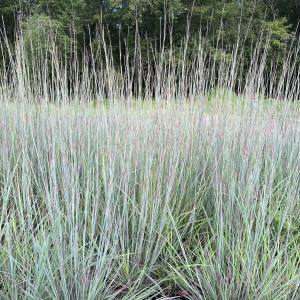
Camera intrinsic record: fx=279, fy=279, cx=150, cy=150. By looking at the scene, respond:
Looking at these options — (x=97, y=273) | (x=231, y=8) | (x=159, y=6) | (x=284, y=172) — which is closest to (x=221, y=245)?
(x=97, y=273)

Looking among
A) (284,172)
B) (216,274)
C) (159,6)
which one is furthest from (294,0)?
(216,274)

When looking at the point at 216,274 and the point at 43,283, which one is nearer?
the point at 43,283

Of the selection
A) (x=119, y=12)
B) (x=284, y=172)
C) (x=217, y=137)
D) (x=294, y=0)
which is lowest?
(x=284, y=172)

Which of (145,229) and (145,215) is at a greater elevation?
(145,215)

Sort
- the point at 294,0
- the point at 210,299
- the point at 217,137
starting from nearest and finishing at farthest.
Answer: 1. the point at 210,299
2. the point at 217,137
3. the point at 294,0

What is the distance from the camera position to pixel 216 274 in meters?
0.99

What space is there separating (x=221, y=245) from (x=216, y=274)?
0.33 feet

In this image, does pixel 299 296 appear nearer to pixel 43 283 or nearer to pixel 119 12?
pixel 43 283

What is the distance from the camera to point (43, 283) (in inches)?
34.3

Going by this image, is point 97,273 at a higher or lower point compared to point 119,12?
lower

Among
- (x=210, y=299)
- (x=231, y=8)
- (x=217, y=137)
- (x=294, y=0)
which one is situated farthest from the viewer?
(x=294, y=0)

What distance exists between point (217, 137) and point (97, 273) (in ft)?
3.52

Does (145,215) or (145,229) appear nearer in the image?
(145,215)

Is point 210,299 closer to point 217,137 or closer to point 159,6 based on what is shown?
point 217,137
